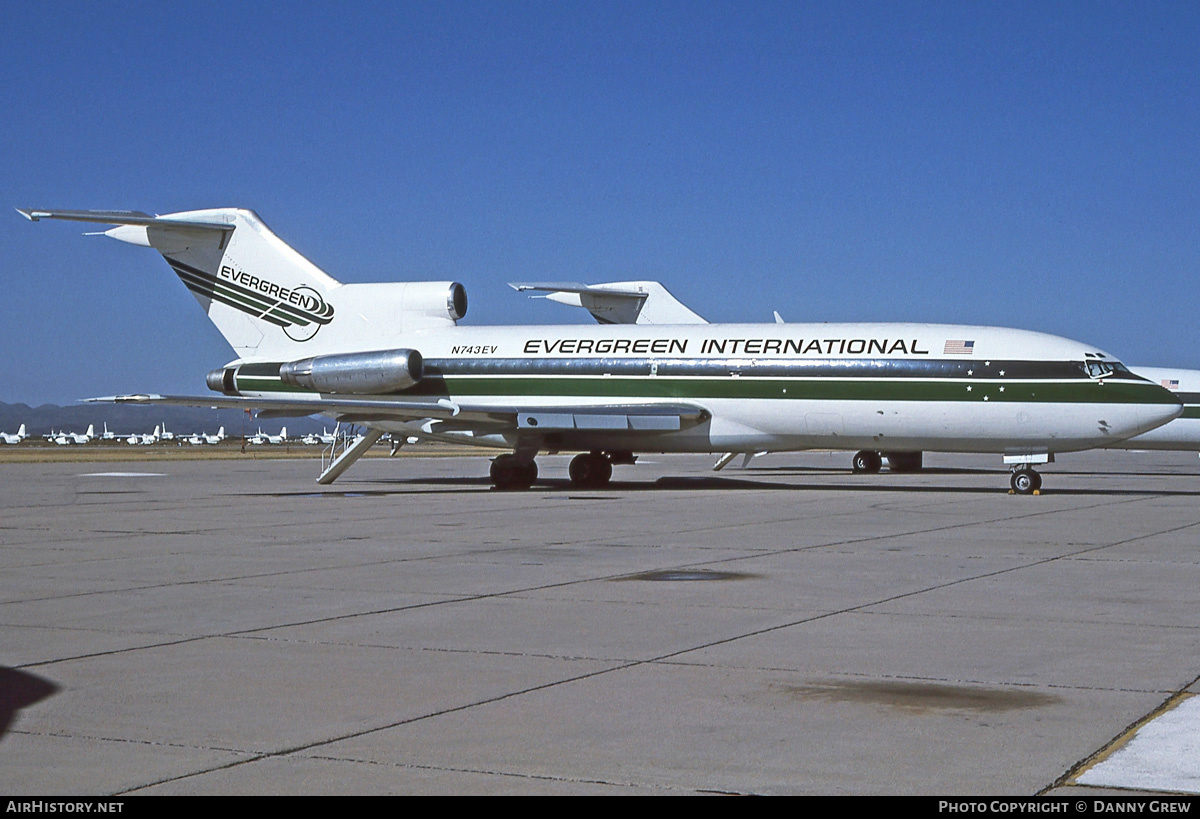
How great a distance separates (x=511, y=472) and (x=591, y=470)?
2.00m

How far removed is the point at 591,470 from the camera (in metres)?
31.0

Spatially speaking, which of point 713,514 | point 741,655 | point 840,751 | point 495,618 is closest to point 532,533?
point 713,514

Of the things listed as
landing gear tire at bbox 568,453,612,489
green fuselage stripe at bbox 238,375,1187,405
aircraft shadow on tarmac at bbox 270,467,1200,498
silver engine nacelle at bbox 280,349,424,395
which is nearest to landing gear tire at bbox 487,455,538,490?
aircraft shadow on tarmac at bbox 270,467,1200,498

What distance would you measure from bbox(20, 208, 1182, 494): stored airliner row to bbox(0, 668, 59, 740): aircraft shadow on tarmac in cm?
1873

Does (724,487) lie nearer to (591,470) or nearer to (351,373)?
(591,470)

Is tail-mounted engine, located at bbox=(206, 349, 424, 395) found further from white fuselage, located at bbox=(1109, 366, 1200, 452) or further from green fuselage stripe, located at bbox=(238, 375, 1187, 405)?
white fuselage, located at bbox=(1109, 366, 1200, 452)

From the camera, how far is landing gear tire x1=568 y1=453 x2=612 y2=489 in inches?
1213

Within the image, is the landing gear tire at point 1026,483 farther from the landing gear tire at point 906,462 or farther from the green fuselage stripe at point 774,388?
the landing gear tire at point 906,462

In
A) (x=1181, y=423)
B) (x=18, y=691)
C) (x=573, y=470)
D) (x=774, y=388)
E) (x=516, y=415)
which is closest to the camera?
(x=18, y=691)

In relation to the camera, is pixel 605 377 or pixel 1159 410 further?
pixel 605 377

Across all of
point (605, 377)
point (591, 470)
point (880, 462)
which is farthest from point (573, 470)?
point (880, 462)

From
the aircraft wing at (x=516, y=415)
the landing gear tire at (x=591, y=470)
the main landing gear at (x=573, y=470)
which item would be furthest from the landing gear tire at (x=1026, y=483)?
the landing gear tire at (x=591, y=470)

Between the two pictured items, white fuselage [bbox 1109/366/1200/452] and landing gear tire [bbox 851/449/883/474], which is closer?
white fuselage [bbox 1109/366/1200/452]

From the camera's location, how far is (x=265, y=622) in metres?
9.92
